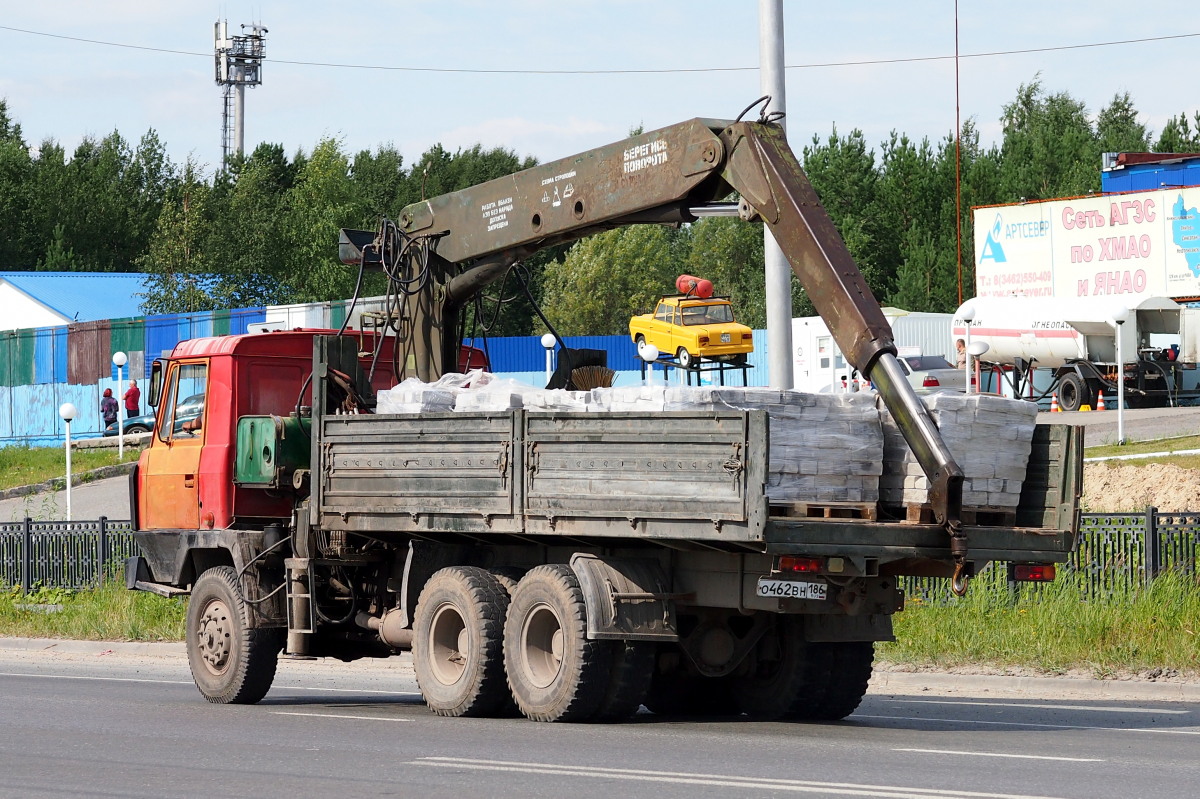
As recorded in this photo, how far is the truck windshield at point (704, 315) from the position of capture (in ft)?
151

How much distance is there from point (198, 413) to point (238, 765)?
5.07 m

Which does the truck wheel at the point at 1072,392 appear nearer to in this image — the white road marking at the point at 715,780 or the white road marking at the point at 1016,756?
the white road marking at the point at 1016,756

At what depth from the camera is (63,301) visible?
2687 inches

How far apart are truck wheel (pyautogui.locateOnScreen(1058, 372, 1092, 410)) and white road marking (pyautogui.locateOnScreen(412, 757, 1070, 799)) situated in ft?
112

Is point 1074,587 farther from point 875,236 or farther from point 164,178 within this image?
point 164,178

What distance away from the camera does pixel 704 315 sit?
152 feet

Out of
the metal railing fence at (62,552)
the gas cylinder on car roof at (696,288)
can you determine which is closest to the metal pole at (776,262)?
the metal railing fence at (62,552)

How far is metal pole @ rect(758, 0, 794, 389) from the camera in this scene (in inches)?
583

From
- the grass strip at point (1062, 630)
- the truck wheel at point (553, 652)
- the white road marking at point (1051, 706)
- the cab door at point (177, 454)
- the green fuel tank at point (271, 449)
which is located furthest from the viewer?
the grass strip at point (1062, 630)

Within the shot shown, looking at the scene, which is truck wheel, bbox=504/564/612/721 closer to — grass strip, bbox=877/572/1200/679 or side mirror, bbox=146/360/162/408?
side mirror, bbox=146/360/162/408

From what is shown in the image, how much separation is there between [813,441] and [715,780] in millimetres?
2479

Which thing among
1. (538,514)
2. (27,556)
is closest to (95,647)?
(27,556)

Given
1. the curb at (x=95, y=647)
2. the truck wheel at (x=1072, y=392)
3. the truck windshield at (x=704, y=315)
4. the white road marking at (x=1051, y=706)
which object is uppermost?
the truck windshield at (x=704, y=315)

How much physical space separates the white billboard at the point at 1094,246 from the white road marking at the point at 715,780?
137 ft
